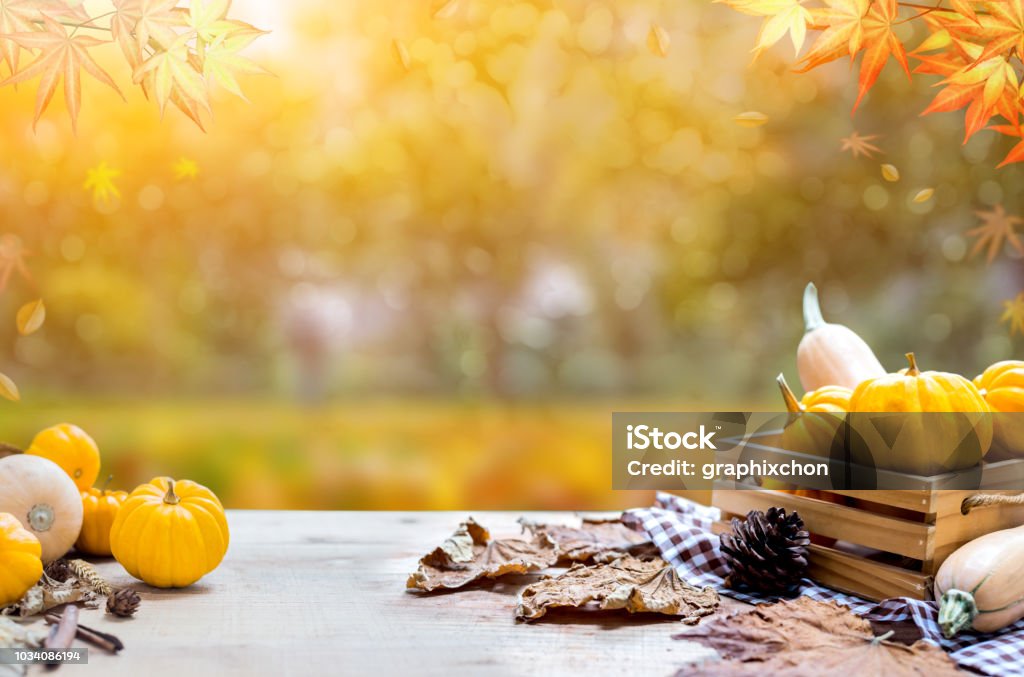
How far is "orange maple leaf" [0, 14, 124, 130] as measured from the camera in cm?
128

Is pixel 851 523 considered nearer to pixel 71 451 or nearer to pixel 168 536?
pixel 168 536

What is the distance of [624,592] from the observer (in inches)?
42.7

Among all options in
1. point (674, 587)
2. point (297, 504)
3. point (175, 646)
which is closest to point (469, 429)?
point (297, 504)

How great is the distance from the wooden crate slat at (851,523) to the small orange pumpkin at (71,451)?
0.95m

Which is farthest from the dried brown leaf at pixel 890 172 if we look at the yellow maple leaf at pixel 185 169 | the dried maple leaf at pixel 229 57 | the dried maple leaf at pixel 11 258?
the dried maple leaf at pixel 11 258

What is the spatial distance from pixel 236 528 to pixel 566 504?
0.69 metres

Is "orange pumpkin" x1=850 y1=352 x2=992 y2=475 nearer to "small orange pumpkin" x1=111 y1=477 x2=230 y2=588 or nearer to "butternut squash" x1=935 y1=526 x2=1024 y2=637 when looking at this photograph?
"butternut squash" x1=935 y1=526 x2=1024 y2=637

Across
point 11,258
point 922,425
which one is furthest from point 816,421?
point 11,258

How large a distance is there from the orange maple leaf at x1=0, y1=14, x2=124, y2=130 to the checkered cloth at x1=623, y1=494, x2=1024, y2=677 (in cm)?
102

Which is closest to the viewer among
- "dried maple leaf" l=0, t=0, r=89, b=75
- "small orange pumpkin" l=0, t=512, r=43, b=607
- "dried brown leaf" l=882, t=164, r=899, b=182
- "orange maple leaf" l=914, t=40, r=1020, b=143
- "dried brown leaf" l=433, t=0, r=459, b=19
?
"small orange pumpkin" l=0, t=512, r=43, b=607

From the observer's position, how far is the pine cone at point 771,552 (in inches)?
44.6

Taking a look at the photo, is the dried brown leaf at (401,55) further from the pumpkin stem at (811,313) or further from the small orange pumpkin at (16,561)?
Answer: the small orange pumpkin at (16,561)

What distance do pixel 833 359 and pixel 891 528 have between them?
1.17 feet

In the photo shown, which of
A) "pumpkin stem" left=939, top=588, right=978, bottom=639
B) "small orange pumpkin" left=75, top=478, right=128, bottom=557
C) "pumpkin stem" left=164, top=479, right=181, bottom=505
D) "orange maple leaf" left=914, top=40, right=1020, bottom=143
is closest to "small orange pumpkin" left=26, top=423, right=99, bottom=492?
"small orange pumpkin" left=75, top=478, right=128, bottom=557
